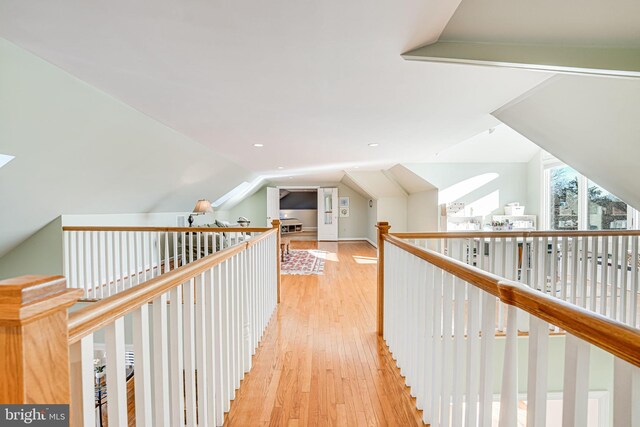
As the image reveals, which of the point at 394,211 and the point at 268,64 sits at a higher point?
the point at 268,64

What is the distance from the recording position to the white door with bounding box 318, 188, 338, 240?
10.0 metres

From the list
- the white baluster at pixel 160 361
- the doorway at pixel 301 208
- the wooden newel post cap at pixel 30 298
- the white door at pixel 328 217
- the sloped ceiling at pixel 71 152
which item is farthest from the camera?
the doorway at pixel 301 208

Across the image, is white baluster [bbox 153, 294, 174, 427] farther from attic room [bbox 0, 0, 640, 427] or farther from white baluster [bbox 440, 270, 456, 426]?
white baluster [bbox 440, 270, 456, 426]

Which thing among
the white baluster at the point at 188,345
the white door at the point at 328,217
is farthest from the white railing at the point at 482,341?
the white door at the point at 328,217

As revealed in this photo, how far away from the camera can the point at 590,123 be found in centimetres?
255

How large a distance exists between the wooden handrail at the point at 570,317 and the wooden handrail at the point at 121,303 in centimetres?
100

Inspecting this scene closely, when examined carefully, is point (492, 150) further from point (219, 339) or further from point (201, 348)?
point (201, 348)

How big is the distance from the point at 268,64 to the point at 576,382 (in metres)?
1.86

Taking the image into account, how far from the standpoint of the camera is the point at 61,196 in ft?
11.0

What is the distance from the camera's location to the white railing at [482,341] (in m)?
0.60

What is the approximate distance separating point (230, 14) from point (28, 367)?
1.36m

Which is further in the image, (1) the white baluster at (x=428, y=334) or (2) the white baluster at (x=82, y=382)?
(1) the white baluster at (x=428, y=334)

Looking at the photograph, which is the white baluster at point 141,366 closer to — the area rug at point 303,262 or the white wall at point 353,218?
the area rug at point 303,262

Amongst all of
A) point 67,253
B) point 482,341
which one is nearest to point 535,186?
point 482,341
